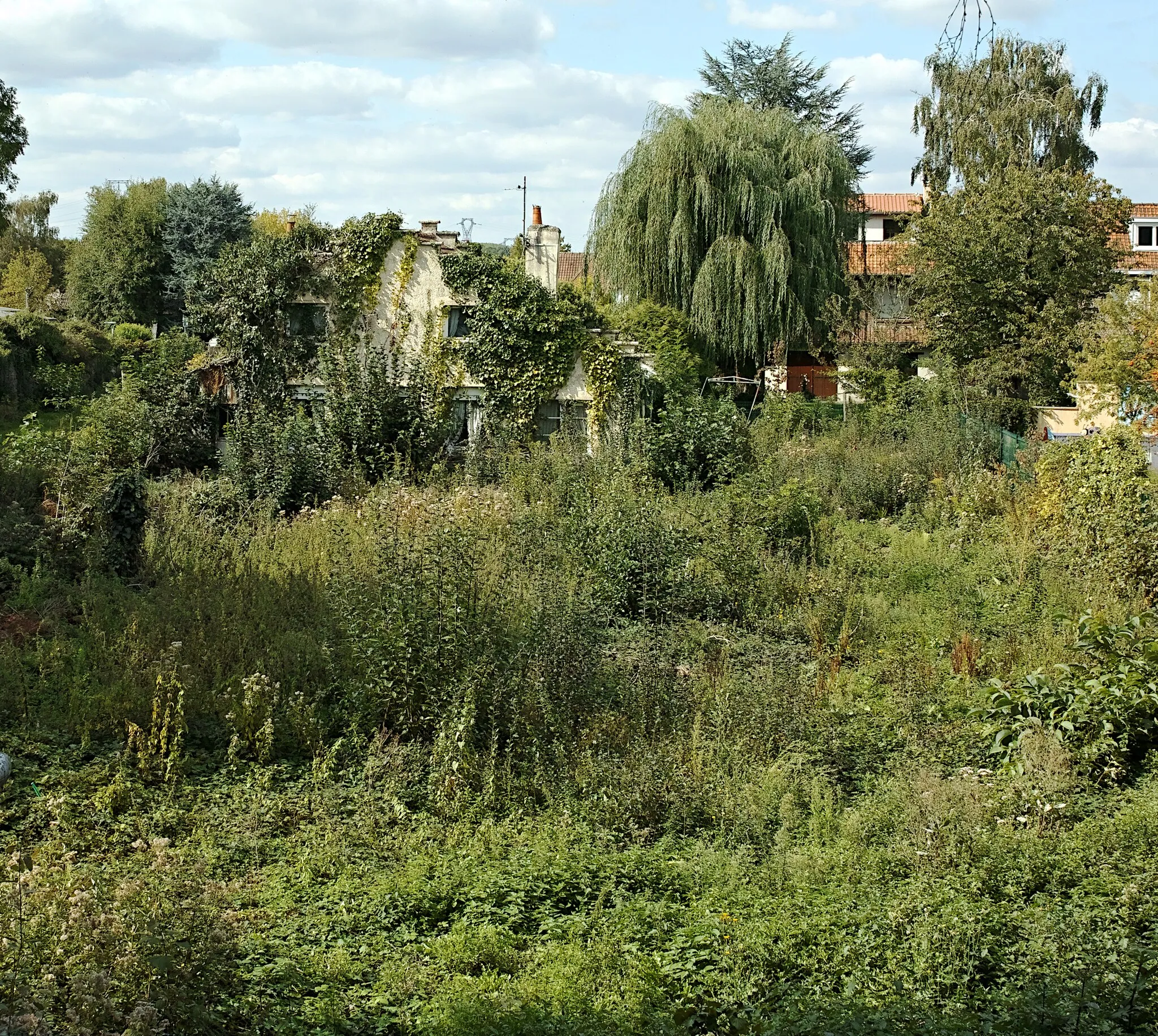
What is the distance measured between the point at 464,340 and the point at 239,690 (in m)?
14.9

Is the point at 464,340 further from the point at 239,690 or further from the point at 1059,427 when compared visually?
the point at 239,690

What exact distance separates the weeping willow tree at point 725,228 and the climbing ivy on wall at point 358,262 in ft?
22.2

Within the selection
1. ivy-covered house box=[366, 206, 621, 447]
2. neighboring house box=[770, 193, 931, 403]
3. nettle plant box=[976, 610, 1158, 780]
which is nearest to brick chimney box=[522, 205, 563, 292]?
ivy-covered house box=[366, 206, 621, 447]

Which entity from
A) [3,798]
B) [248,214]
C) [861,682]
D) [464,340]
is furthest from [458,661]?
[248,214]

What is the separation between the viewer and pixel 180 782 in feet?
24.9

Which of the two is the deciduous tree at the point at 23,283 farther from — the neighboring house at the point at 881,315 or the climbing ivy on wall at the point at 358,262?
the neighboring house at the point at 881,315

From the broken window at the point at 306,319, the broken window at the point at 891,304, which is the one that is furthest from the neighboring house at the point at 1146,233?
the broken window at the point at 306,319

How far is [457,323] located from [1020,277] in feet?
40.0

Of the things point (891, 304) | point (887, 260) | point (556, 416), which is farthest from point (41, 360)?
point (891, 304)

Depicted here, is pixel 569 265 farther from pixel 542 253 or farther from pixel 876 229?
pixel 542 253

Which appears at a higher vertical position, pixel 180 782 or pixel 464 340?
pixel 464 340

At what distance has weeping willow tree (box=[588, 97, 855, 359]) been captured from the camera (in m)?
27.0

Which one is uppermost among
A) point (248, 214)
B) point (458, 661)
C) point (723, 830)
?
point (248, 214)

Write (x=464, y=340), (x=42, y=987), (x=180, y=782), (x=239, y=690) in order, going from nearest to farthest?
1. (x=42, y=987)
2. (x=180, y=782)
3. (x=239, y=690)
4. (x=464, y=340)
